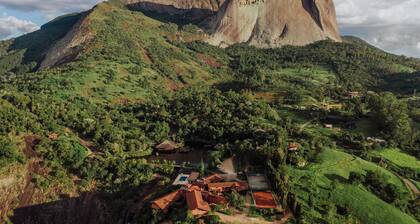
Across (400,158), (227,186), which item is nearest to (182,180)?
(227,186)

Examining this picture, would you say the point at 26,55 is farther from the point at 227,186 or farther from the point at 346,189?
the point at 346,189

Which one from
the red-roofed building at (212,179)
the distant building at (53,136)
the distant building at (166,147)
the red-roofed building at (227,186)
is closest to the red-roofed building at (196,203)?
the red-roofed building at (227,186)

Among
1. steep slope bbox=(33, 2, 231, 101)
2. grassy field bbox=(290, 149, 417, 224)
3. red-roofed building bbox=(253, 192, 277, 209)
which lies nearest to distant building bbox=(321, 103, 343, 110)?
grassy field bbox=(290, 149, 417, 224)

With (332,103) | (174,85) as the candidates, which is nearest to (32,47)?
(174,85)

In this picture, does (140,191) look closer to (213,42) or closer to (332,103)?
(332,103)

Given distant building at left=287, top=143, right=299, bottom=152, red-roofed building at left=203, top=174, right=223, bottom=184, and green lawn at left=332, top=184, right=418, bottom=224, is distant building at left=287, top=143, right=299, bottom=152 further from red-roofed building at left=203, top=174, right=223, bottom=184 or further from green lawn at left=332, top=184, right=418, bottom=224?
red-roofed building at left=203, top=174, right=223, bottom=184
